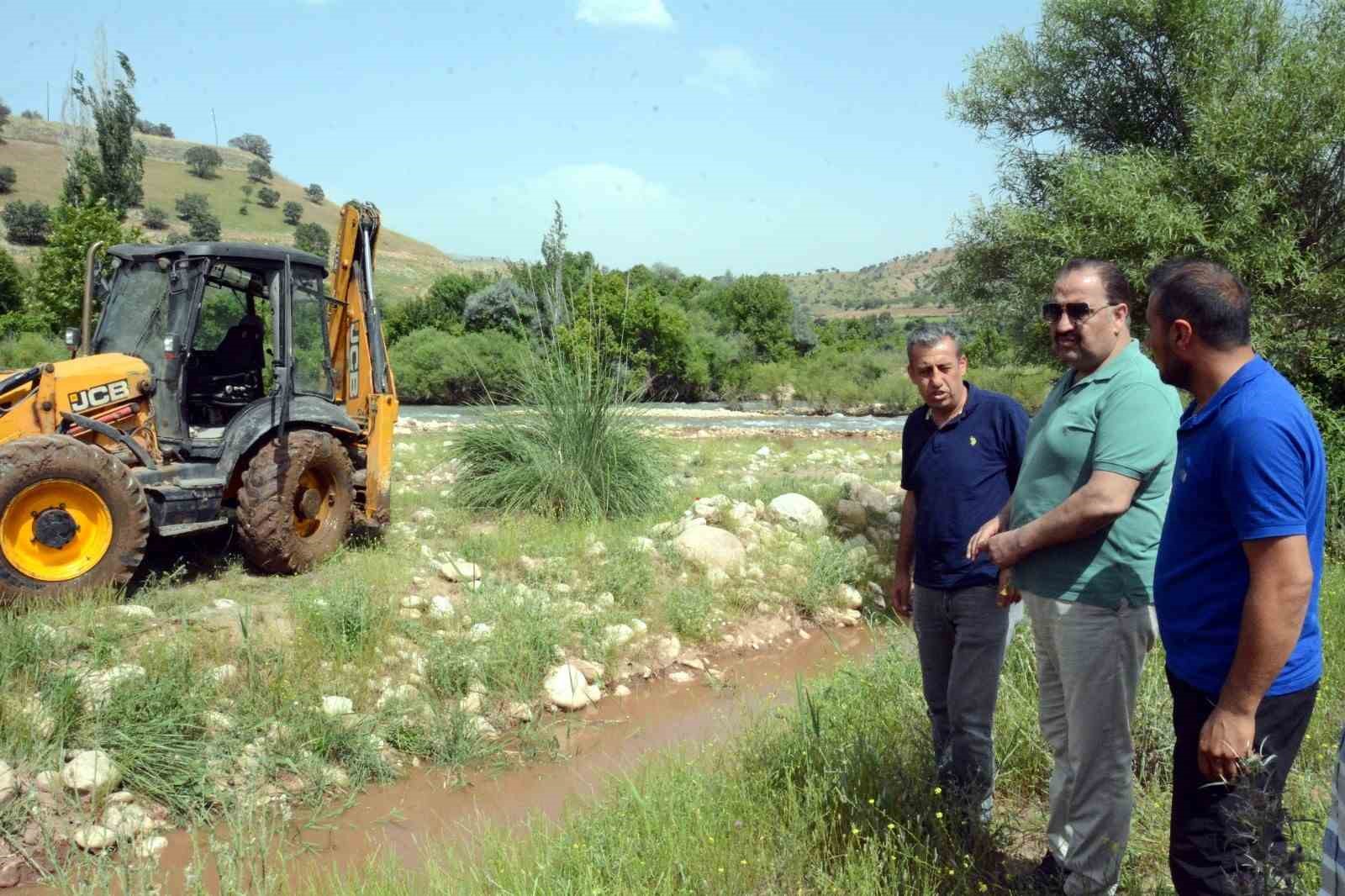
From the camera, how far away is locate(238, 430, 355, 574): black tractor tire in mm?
6586

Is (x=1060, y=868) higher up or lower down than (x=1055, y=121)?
lower down

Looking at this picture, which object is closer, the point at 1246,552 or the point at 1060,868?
the point at 1246,552

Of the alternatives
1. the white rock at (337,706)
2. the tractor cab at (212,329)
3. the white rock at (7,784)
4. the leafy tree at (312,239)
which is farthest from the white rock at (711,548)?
the leafy tree at (312,239)

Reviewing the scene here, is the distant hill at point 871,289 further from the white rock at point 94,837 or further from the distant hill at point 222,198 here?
the white rock at point 94,837

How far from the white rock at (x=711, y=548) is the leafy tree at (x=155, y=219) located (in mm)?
47961

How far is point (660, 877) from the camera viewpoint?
10.1 feet

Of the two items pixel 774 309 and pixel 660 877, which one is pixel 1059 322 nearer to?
pixel 660 877

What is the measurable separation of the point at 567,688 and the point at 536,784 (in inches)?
37.7

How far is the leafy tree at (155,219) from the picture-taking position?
4759 cm

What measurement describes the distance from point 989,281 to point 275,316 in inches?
254

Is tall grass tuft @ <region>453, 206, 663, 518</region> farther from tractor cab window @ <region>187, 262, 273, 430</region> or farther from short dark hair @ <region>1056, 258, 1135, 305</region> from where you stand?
short dark hair @ <region>1056, 258, 1135, 305</region>

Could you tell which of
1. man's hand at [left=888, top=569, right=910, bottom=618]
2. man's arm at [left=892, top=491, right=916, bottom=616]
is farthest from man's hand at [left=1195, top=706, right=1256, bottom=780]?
man's hand at [left=888, top=569, right=910, bottom=618]

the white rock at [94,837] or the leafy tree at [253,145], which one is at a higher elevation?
the leafy tree at [253,145]

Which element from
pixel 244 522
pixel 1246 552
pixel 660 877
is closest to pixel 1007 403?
pixel 1246 552
